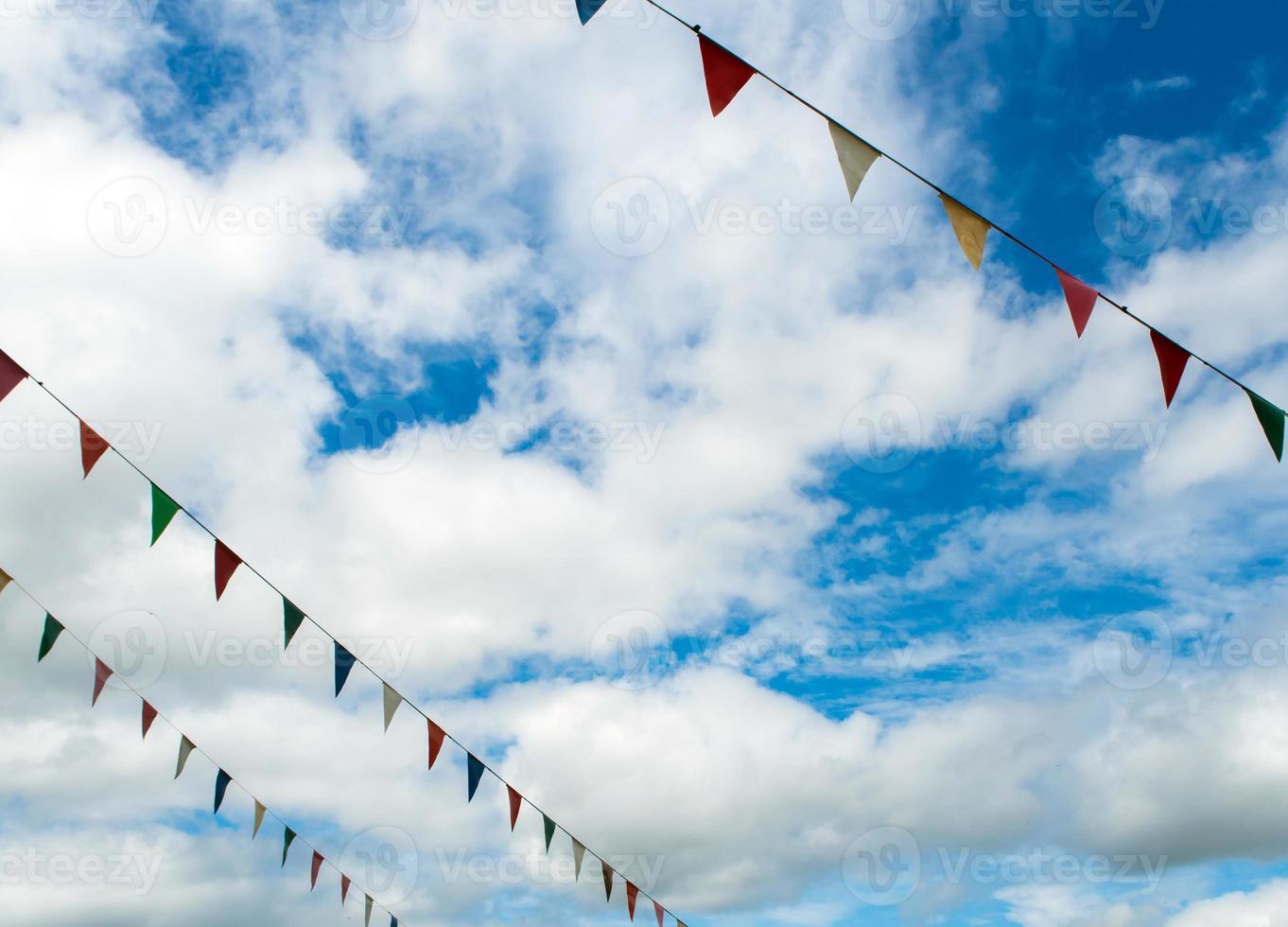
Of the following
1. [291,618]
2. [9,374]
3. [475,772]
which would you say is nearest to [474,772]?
[475,772]

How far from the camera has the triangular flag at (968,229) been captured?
24.8ft

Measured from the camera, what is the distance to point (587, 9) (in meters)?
6.71

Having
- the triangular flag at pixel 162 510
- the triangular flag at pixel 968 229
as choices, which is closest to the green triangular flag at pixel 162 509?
the triangular flag at pixel 162 510

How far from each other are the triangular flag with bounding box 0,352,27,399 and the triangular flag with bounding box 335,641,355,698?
5246mm

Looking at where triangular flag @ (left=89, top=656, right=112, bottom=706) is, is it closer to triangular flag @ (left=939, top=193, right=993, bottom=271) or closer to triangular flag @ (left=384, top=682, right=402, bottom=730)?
triangular flag @ (left=384, top=682, right=402, bottom=730)

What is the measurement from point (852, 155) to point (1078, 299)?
7.43 ft

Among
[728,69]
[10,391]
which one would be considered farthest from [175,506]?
[728,69]

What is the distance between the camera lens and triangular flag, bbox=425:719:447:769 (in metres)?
14.5

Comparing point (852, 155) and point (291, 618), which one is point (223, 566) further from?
point (852, 155)

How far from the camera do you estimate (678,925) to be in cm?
1752

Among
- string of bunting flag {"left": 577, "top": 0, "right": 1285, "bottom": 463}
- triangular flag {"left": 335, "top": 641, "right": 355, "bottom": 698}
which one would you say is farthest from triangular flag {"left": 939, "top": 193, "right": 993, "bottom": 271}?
triangular flag {"left": 335, "top": 641, "right": 355, "bottom": 698}

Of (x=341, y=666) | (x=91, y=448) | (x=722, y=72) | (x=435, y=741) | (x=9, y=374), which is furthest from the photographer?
(x=435, y=741)

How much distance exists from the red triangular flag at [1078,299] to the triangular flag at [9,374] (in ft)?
31.0

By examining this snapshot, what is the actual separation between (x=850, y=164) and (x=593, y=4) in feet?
7.22
